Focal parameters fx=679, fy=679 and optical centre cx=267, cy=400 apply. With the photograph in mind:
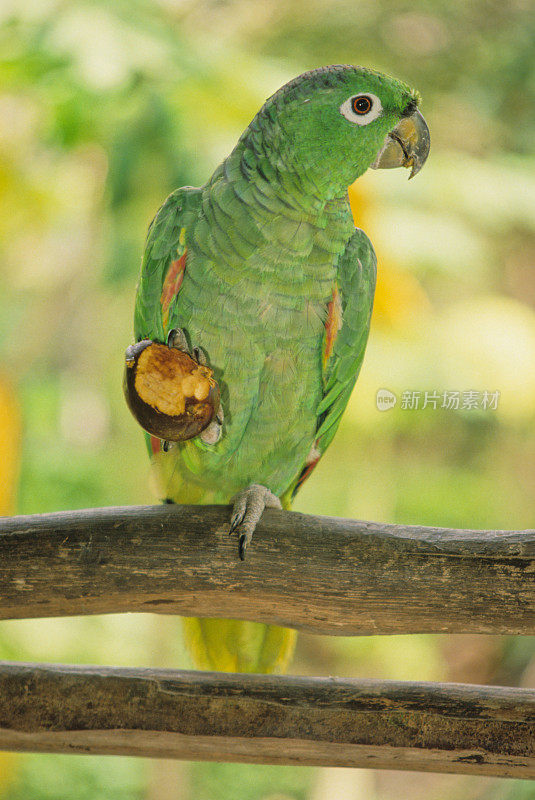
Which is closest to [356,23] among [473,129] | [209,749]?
[473,129]

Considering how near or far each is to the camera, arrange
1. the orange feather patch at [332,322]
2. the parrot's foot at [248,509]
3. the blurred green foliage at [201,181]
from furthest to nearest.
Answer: the blurred green foliage at [201,181]
the orange feather patch at [332,322]
the parrot's foot at [248,509]

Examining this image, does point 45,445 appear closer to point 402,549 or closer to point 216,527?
point 216,527

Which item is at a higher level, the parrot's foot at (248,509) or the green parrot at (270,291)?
the green parrot at (270,291)

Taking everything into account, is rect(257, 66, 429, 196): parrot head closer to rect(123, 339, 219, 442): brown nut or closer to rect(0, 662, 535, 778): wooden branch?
rect(123, 339, 219, 442): brown nut

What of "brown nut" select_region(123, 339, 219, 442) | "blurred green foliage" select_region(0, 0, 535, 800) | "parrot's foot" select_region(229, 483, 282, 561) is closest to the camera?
"brown nut" select_region(123, 339, 219, 442)

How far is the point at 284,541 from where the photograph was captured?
767 millimetres

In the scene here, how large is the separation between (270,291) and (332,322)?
0.10 metres

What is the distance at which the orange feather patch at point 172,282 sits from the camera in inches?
33.6

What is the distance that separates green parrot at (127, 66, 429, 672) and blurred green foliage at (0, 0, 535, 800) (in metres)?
0.42

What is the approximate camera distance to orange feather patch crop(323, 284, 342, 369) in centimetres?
88

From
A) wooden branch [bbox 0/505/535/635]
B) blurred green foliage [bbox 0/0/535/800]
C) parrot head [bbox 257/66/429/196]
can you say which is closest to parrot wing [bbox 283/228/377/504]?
parrot head [bbox 257/66/429/196]

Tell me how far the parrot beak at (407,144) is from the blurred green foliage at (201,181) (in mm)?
496

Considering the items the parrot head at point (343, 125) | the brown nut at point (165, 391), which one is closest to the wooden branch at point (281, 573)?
the brown nut at point (165, 391)

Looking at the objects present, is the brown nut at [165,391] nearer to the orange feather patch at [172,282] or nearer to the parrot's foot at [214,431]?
the parrot's foot at [214,431]
